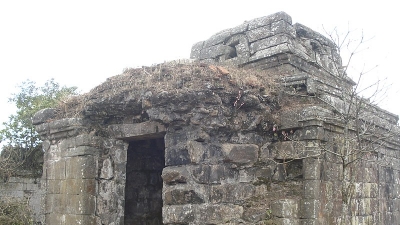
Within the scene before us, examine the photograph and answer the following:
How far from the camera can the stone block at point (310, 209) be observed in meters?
5.44

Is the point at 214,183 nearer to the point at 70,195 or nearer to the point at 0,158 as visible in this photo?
the point at 70,195

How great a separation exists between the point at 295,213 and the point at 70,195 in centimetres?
334

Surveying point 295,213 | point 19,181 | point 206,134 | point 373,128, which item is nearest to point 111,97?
point 206,134

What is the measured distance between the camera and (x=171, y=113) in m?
5.60

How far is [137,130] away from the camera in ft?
20.8

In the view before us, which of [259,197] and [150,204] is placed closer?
[259,197]

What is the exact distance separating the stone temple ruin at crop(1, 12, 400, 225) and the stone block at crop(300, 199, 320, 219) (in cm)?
1

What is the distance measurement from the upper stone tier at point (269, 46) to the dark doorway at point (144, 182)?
2.04m

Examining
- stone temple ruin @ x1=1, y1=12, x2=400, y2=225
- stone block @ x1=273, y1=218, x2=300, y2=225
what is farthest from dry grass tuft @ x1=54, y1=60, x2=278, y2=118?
stone block @ x1=273, y1=218, x2=300, y2=225

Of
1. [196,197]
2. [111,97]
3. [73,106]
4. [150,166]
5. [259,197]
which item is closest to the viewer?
[196,197]

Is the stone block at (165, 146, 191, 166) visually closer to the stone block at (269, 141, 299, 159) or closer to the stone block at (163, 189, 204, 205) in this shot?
the stone block at (163, 189, 204, 205)


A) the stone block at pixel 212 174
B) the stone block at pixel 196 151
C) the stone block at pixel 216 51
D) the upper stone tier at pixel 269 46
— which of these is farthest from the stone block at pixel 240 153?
the stone block at pixel 216 51

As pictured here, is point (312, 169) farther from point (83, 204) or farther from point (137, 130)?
point (83, 204)

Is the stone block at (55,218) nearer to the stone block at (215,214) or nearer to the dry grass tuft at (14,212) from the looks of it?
the stone block at (215,214)
